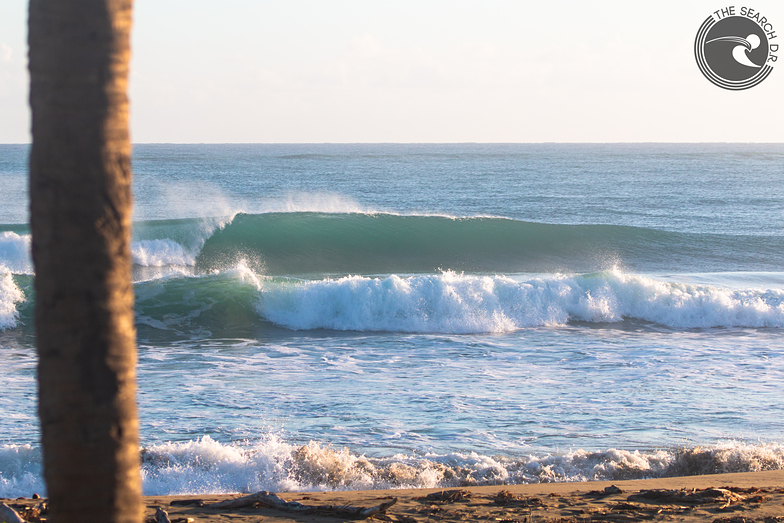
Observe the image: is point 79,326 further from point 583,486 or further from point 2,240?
point 2,240

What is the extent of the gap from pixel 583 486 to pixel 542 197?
35.9m

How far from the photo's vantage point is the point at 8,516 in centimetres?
372

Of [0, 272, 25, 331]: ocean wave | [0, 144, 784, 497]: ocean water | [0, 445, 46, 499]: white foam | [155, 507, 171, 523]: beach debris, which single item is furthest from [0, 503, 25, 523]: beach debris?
[0, 272, 25, 331]: ocean wave

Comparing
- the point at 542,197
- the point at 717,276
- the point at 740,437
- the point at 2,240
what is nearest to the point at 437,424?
the point at 740,437

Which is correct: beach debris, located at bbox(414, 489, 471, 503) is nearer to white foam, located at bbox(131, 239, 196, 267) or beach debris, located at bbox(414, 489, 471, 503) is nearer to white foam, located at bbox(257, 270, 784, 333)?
white foam, located at bbox(257, 270, 784, 333)

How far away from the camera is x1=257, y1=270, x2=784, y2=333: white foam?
13.0 metres

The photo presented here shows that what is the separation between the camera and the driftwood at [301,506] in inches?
164

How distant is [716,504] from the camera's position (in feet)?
14.5

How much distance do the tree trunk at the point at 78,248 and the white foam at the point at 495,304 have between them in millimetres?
10886

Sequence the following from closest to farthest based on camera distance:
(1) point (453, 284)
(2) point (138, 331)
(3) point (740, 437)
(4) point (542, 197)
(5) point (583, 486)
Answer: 1. (5) point (583, 486)
2. (3) point (740, 437)
3. (2) point (138, 331)
4. (1) point (453, 284)
5. (4) point (542, 197)

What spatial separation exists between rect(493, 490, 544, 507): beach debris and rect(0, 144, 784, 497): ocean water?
0.83 m

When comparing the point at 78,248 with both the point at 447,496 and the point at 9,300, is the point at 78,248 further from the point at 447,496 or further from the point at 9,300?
the point at 9,300

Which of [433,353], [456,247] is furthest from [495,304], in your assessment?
[456,247]

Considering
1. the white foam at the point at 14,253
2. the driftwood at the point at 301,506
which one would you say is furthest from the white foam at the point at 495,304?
the white foam at the point at 14,253
